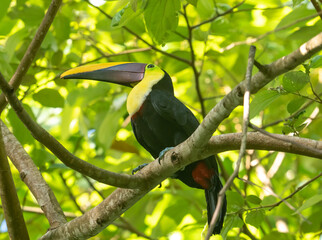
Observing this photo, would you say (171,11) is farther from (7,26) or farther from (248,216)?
(7,26)

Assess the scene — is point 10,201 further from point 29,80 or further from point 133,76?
point 133,76

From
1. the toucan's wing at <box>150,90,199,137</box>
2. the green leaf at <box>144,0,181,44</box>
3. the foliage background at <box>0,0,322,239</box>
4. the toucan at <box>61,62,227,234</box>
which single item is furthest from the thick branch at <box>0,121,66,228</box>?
the green leaf at <box>144,0,181,44</box>

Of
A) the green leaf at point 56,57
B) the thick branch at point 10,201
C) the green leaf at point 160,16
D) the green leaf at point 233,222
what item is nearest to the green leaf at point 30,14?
the green leaf at point 56,57

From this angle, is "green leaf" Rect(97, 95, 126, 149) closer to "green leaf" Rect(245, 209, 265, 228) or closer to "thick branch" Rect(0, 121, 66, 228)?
"thick branch" Rect(0, 121, 66, 228)

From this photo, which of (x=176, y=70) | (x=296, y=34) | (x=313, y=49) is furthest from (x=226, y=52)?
(x=313, y=49)

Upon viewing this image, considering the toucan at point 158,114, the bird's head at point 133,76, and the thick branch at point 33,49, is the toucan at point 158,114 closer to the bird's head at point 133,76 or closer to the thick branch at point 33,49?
the bird's head at point 133,76

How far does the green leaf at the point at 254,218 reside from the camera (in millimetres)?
2861

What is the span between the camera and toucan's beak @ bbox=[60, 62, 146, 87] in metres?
3.85

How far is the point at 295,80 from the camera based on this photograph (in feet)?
7.90

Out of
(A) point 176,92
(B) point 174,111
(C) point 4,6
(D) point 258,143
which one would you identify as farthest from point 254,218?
(A) point 176,92

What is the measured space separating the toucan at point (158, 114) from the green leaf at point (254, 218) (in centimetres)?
44

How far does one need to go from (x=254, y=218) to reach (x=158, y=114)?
122 centimetres

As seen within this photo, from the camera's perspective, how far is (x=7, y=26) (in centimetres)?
446

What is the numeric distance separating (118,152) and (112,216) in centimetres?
211
